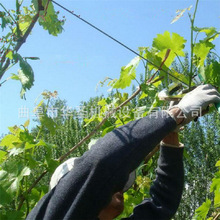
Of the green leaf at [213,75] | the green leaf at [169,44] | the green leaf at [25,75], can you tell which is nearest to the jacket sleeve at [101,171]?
the green leaf at [213,75]

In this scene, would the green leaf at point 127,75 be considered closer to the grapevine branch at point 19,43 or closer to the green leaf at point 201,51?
the green leaf at point 201,51

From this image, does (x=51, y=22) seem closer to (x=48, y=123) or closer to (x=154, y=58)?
(x=48, y=123)

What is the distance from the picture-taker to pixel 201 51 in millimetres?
1673

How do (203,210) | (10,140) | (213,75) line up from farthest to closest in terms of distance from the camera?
(203,210)
(10,140)
(213,75)

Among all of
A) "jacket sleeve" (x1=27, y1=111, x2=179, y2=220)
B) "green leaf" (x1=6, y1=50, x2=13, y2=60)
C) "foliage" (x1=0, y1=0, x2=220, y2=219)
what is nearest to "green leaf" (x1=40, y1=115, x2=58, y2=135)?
"foliage" (x1=0, y1=0, x2=220, y2=219)

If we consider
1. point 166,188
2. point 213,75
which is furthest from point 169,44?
point 166,188

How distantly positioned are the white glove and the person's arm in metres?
0.16

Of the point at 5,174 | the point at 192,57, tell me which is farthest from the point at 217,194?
the point at 5,174

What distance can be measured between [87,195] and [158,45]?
0.94 metres

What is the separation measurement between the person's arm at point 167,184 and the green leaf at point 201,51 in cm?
41

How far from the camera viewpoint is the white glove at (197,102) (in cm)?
125

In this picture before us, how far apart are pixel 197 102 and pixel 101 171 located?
42 centimetres

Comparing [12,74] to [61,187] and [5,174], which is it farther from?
[61,187]

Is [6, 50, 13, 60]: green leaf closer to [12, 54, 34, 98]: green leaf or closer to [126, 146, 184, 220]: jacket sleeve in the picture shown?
[12, 54, 34, 98]: green leaf
